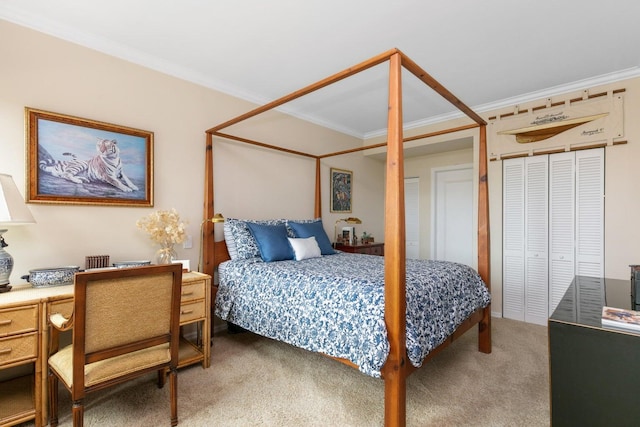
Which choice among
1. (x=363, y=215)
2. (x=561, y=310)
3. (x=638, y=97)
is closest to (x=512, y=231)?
(x=638, y=97)

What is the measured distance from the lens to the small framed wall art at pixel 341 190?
4.65m

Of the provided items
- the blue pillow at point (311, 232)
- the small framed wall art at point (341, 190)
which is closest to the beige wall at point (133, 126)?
the blue pillow at point (311, 232)

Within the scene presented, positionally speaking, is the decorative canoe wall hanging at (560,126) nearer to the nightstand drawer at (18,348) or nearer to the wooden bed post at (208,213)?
the wooden bed post at (208,213)

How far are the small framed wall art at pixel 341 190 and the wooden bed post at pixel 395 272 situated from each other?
2925 millimetres

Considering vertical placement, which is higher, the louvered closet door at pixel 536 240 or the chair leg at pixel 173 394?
the louvered closet door at pixel 536 240

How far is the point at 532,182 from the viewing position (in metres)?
3.61

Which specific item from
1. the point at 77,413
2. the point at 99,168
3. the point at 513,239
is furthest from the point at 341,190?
the point at 77,413

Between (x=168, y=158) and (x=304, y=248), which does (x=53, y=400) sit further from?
(x=304, y=248)

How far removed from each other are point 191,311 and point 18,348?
977mm

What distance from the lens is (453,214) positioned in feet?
16.5

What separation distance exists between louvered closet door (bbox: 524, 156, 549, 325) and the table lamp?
4.55 meters

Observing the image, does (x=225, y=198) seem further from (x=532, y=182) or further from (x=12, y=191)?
(x=532, y=182)

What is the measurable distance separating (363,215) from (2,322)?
170 inches

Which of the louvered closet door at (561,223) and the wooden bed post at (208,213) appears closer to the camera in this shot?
the wooden bed post at (208,213)
